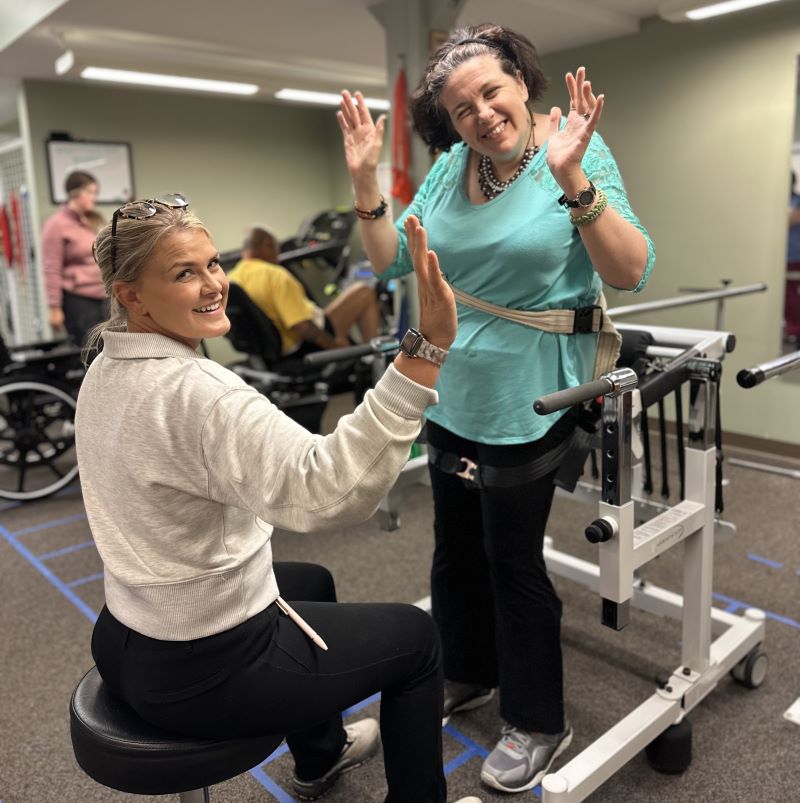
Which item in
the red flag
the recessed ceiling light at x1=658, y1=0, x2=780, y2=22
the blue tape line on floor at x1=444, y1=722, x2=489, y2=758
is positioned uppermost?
the recessed ceiling light at x1=658, y1=0, x2=780, y2=22

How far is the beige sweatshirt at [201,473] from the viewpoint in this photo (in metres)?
0.94

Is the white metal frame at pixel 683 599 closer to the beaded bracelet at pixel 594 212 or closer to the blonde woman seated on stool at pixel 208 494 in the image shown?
the beaded bracelet at pixel 594 212

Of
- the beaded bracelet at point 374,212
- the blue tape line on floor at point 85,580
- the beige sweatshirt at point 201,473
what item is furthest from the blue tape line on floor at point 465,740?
the blue tape line on floor at point 85,580

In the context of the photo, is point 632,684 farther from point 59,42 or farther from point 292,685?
point 59,42

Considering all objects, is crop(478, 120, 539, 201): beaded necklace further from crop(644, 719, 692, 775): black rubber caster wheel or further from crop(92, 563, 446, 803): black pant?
crop(644, 719, 692, 775): black rubber caster wheel

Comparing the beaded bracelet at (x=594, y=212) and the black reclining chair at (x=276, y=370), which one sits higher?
the beaded bracelet at (x=594, y=212)

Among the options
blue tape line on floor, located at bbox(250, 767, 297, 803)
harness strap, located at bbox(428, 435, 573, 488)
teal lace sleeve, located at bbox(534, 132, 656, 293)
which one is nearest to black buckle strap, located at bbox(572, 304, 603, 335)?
teal lace sleeve, located at bbox(534, 132, 656, 293)

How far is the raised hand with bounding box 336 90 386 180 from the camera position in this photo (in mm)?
1569

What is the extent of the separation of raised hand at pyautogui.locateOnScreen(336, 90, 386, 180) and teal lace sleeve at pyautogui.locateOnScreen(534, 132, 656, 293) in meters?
0.36

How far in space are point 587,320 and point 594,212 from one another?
307 millimetres

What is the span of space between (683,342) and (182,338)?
4.34 ft

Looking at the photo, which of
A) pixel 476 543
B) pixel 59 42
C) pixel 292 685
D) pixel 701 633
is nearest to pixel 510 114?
pixel 476 543

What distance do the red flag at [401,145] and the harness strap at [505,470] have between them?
96.3 inches

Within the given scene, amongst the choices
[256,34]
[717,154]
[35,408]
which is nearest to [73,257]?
[35,408]
